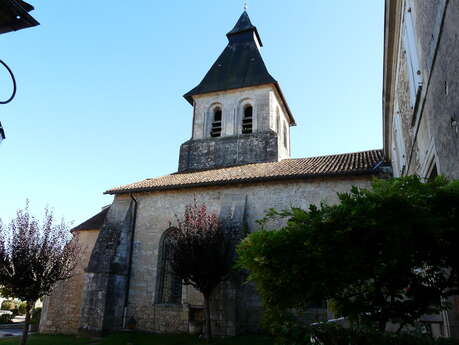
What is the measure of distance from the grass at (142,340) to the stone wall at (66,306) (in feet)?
6.12

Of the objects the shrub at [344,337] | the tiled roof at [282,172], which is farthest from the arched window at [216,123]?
the shrub at [344,337]

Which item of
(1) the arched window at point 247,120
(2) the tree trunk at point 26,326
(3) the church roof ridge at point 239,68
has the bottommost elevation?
(2) the tree trunk at point 26,326

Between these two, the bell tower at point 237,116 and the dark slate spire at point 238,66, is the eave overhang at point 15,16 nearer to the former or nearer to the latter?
the bell tower at point 237,116

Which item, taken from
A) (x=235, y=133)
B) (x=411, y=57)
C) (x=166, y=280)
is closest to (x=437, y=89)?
(x=411, y=57)

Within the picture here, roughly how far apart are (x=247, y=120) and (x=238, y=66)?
416cm

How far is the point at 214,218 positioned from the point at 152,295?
4.25 m

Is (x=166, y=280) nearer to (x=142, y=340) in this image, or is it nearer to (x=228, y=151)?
(x=142, y=340)

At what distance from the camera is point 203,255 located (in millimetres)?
11711

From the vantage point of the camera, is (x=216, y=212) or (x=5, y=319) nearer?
(x=216, y=212)

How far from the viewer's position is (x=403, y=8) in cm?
785

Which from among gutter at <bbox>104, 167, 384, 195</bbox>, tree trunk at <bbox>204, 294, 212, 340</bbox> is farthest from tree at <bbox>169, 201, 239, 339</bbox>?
gutter at <bbox>104, 167, 384, 195</bbox>

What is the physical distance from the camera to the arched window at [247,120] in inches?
800

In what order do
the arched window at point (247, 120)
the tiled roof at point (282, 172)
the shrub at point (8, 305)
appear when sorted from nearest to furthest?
the tiled roof at point (282, 172) → the arched window at point (247, 120) → the shrub at point (8, 305)

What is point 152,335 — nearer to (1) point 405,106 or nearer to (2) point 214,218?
(2) point 214,218
